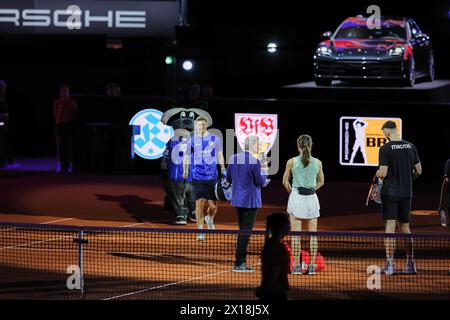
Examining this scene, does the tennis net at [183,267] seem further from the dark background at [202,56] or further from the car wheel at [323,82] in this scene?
the dark background at [202,56]

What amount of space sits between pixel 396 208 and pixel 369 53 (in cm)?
1307

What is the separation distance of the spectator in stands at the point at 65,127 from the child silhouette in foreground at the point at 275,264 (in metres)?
17.5

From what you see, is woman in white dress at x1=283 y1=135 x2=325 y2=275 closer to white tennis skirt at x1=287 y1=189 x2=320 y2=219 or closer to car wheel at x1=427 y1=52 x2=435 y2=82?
white tennis skirt at x1=287 y1=189 x2=320 y2=219

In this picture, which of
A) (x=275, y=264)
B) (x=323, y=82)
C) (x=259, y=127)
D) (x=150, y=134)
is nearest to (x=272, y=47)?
(x=323, y=82)

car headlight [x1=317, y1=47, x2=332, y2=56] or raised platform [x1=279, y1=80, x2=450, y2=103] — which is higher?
car headlight [x1=317, y1=47, x2=332, y2=56]

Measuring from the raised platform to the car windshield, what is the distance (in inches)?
50.7

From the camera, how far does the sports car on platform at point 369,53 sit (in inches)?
1075

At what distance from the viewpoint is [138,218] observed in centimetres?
2044

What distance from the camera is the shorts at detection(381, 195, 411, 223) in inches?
579

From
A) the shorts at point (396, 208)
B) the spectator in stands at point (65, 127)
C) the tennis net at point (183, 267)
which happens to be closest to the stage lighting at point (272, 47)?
the spectator in stands at point (65, 127)

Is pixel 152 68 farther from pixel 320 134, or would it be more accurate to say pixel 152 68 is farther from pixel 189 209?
pixel 189 209

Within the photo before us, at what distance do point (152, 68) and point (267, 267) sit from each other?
25367mm

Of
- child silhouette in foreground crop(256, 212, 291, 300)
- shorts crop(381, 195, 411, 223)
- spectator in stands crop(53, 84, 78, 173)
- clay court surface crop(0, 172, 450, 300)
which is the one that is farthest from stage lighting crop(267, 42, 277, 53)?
child silhouette in foreground crop(256, 212, 291, 300)
